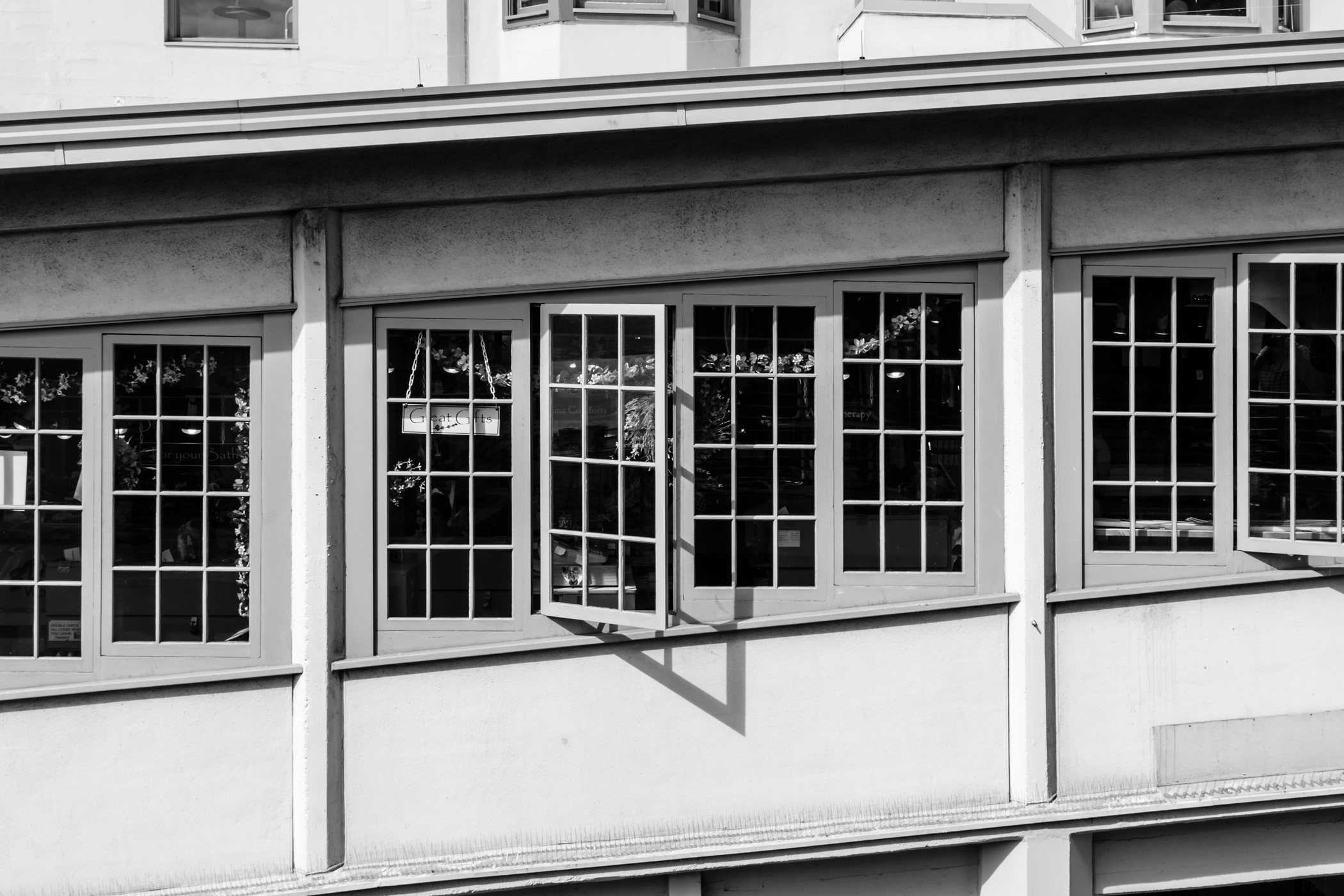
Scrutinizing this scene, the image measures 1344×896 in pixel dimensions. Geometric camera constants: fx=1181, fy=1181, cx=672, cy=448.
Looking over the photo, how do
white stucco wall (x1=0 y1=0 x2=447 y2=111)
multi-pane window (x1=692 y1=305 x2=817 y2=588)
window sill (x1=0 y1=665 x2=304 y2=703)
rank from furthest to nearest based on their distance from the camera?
white stucco wall (x1=0 y1=0 x2=447 y2=111), multi-pane window (x1=692 y1=305 x2=817 y2=588), window sill (x1=0 y1=665 x2=304 y2=703)

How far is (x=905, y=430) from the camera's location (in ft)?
20.2

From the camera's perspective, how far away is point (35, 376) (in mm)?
5840

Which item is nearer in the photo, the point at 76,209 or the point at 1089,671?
the point at 76,209

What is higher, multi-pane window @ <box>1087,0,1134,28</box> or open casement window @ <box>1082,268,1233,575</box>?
multi-pane window @ <box>1087,0,1134,28</box>

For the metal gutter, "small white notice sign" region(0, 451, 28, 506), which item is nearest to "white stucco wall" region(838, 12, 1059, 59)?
the metal gutter

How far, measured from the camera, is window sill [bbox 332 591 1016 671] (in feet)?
19.5

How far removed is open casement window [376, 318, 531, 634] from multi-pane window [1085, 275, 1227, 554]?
3015 millimetres

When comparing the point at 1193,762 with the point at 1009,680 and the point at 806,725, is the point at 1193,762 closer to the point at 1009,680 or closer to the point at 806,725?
the point at 1009,680

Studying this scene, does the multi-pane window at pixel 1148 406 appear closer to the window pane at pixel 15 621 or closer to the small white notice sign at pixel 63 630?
the small white notice sign at pixel 63 630

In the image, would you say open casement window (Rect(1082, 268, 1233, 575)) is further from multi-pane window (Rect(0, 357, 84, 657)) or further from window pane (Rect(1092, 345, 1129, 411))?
multi-pane window (Rect(0, 357, 84, 657))

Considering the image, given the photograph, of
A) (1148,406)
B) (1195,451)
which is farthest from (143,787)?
(1195,451)

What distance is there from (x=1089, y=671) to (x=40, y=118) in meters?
5.69

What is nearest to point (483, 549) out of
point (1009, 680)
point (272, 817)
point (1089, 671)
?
point (272, 817)

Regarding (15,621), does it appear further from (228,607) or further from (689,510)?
Result: (689,510)
